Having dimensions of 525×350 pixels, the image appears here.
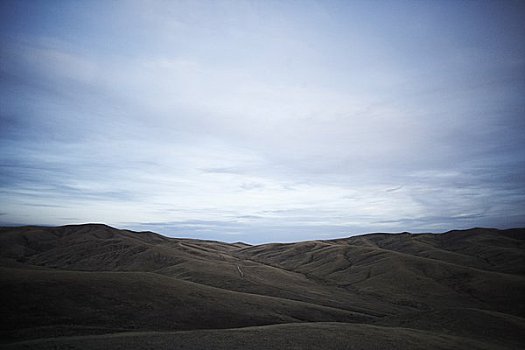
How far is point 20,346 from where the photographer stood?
20.8 metres

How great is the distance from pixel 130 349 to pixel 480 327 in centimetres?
3335

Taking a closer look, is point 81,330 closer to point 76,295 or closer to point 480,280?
point 76,295

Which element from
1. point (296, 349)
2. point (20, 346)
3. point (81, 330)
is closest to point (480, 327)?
point (296, 349)

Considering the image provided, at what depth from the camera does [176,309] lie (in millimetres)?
34906

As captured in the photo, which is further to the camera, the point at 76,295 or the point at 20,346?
the point at 76,295

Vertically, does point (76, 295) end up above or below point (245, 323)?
above

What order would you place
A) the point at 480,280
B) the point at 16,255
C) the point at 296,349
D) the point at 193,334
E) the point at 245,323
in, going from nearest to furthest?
the point at 296,349
the point at 193,334
the point at 245,323
the point at 480,280
the point at 16,255

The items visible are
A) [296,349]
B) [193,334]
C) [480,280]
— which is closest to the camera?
[296,349]

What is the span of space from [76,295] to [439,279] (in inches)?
3057

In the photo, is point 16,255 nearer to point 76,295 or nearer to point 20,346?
point 76,295

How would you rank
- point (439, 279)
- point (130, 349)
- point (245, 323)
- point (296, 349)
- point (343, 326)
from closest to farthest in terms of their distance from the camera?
1. point (130, 349)
2. point (296, 349)
3. point (343, 326)
4. point (245, 323)
5. point (439, 279)

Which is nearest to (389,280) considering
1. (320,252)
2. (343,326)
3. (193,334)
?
(320,252)

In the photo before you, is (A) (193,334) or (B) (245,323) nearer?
(A) (193,334)

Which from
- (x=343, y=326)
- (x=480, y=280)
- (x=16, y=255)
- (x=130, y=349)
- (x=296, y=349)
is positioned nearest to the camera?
(x=130, y=349)
